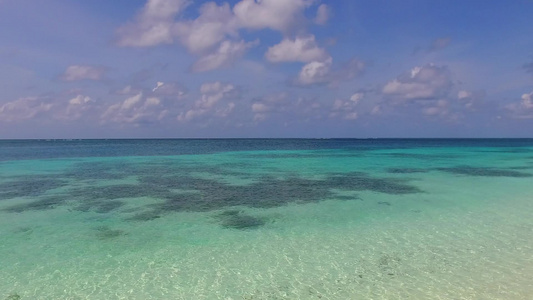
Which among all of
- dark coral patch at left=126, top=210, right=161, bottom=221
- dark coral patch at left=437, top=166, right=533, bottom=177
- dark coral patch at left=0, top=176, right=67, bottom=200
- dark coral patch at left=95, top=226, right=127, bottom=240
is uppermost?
dark coral patch at left=437, top=166, right=533, bottom=177

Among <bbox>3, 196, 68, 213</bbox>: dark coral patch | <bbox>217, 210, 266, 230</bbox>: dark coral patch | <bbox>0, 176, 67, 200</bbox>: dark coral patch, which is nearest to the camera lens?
<bbox>217, 210, 266, 230</bbox>: dark coral patch

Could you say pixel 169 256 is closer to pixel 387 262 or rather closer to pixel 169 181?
pixel 387 262

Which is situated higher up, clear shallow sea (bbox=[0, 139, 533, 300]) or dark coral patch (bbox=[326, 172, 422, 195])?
dark coral patch (bbox=[326, 172, 422, 195])

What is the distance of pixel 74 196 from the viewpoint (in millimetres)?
20078

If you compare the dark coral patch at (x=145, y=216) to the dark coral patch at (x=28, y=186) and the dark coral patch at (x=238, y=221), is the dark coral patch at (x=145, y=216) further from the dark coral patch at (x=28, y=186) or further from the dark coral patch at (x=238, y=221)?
the dark coral patch at (x=28, y=186)

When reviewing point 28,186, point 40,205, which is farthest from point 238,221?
point 28,186

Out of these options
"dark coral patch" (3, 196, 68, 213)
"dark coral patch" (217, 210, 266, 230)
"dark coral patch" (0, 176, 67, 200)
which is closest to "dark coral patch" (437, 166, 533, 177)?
"dark coral patch" (217, 210, 266, 230)

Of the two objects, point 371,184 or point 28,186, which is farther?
point 371,184

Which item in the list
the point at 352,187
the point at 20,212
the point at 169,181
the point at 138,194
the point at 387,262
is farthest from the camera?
the point at 169,181

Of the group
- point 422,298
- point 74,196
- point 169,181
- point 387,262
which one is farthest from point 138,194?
point 422,298

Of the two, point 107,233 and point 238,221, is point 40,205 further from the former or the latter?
point 238,221

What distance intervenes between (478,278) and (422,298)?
1997mm

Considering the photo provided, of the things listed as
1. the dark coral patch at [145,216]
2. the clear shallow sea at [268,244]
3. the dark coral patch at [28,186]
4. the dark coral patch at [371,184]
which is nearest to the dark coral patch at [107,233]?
the clear shallow sea at [268,244]

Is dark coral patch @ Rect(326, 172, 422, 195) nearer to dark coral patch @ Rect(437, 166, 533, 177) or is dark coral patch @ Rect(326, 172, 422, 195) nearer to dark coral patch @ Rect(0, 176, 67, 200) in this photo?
dark coral patch @ Rect(437, 166, 533, 177)
